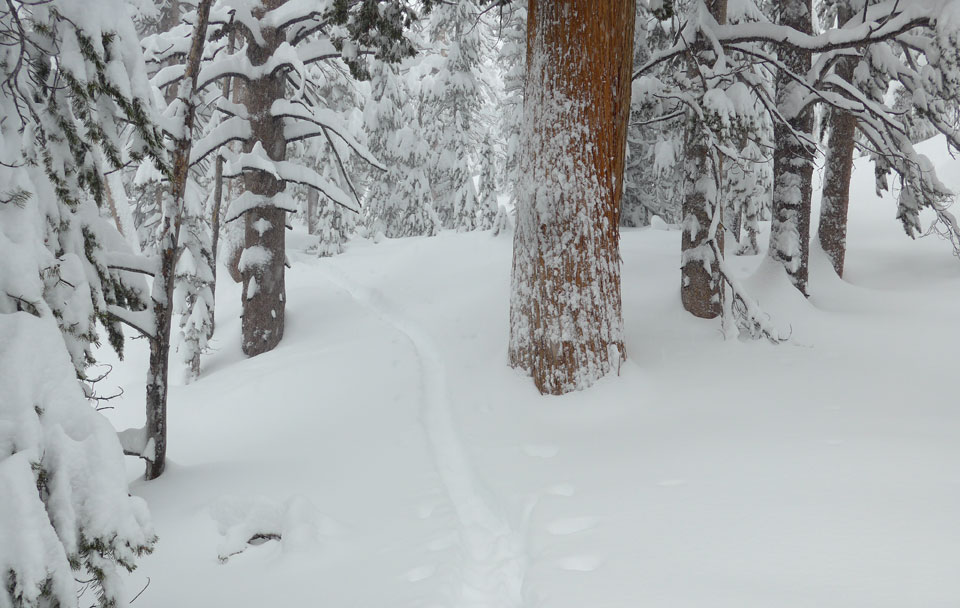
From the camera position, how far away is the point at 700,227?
720cm

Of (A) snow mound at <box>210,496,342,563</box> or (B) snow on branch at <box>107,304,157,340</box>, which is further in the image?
(B) snow on branch at <box>107,304,157,340</box>

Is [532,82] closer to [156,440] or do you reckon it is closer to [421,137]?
[156,440]

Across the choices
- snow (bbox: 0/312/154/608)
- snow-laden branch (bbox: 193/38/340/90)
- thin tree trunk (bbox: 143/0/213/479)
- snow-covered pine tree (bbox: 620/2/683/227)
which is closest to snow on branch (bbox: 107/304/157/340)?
thin tree trunk (bbox: 143/0/213/479)

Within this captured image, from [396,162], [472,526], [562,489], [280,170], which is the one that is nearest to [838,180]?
[562,489]

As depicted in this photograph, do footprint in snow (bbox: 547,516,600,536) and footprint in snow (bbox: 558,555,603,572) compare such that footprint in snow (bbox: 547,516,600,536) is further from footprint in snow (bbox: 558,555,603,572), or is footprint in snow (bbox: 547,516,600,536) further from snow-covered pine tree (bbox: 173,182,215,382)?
snow-covered pine tree (bbox: 173,182,215,382)

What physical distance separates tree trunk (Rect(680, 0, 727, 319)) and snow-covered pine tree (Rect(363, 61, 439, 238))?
16102 millimetres

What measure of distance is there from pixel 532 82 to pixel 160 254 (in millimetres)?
3848

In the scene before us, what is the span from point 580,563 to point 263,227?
24.7ft

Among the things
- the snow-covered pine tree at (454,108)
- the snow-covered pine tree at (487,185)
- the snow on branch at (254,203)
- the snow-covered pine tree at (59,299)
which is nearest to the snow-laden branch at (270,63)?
the snow on branch at (254,203)

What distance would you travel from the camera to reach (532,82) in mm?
6020

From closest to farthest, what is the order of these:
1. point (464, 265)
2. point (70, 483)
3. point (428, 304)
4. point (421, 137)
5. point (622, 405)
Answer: point (70, 483) < point (622, 405) < point (428, 304) < point (464, 265) < point (421, 137)

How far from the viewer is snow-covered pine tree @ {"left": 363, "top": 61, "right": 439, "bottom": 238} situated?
2239 cm

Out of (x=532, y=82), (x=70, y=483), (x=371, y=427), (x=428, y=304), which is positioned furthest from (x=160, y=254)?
(x=428, y=304)

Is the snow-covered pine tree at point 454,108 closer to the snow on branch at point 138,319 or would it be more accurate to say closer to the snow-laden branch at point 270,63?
the snow-laden branch at point 270,63
